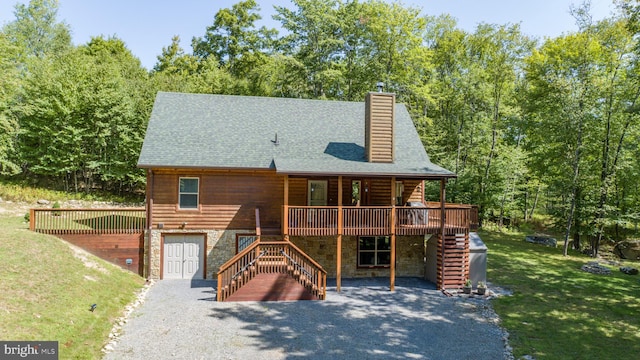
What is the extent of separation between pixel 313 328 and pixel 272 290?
9.11 ft

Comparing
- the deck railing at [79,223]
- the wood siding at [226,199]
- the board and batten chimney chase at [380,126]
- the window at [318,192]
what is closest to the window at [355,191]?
the window at [318,192]

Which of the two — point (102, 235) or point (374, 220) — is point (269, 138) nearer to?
point (374, 220)

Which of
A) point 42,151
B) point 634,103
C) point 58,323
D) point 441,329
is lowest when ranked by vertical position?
point 441,329

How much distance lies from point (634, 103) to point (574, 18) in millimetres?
6152

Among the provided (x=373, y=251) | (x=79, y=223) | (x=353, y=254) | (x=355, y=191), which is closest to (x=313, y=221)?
(x=353, y=254)

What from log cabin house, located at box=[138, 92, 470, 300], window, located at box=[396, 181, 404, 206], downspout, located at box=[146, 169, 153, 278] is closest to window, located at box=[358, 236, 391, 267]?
log cabin house, located at box=[138, 92, 470, 300]

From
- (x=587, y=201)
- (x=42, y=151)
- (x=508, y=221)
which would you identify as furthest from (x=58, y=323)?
(x=508, y=221)

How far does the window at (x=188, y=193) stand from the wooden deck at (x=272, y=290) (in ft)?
14.4

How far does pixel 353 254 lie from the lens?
53.2 feet

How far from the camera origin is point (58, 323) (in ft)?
29.1

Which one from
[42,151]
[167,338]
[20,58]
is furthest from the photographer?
[20,58]

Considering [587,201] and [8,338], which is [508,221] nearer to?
[587,201]

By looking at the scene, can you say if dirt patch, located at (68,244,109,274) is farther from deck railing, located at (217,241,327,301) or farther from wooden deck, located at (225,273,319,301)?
wooden deck, located at (225,273,319,301)

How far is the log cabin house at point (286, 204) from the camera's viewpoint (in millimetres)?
14141
